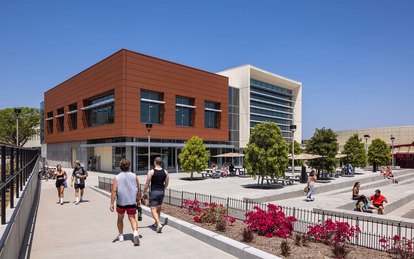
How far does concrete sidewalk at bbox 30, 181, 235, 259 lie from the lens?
649cm

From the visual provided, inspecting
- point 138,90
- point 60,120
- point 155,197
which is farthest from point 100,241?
point 60,120

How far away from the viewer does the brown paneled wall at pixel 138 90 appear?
3522 centimetres

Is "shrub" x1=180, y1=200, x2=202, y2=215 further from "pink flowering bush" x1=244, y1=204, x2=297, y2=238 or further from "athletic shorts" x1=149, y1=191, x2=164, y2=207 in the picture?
"pink flowering bush" x1=244, y1=204, x2=297, y2=238

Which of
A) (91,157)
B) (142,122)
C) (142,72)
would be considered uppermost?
(142,72)

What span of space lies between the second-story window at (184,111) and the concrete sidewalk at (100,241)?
30626 mm

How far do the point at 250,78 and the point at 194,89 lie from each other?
18373 mm

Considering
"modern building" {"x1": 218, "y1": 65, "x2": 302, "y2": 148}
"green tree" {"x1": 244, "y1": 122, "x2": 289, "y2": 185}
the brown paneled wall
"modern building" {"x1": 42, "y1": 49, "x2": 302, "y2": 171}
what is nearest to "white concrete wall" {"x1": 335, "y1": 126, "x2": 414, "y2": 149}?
"modern building" {"x1": 218, "y1": 65, "x2": 302, "y2": 148}

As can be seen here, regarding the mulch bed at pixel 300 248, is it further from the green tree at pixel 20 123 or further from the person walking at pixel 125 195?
the green tree at pixel 20 123

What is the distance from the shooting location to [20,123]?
240 ft

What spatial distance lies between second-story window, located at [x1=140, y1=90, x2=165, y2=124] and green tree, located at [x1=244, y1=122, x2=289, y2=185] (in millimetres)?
18293

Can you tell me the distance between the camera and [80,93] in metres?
45.3

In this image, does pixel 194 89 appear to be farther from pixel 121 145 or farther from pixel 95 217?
pixel 95 217

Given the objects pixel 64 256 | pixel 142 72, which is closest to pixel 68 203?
pixel 64 256

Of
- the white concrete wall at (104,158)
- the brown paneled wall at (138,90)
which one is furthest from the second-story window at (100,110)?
the white concrete wall at (104,158)
